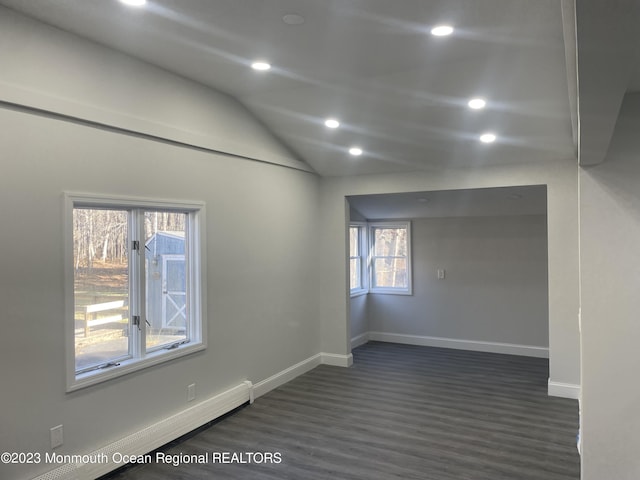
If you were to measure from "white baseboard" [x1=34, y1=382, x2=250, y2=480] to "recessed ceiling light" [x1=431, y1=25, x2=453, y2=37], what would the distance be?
334 cm

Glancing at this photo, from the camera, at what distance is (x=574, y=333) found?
4.73 meters

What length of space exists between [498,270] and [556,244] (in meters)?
1.82

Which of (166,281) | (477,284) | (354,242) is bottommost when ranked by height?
(477,284)

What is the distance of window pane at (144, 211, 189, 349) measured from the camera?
3.75 meters

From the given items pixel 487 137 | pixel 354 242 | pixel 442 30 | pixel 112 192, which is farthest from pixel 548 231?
pixel 112 192

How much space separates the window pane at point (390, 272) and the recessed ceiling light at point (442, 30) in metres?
4.58

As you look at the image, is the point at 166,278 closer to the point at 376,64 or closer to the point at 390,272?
the point at 376,64

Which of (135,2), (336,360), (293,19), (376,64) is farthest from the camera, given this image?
(336,360)

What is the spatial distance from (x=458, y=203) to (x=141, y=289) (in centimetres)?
412

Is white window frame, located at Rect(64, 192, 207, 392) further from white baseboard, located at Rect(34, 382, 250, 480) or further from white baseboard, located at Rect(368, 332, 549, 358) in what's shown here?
white baseboard, located at Rect(368, 332, 549, 358)

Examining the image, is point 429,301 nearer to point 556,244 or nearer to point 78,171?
point 556,244

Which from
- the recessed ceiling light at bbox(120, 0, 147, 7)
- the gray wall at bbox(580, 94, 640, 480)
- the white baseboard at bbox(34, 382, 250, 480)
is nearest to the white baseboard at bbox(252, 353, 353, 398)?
the white baseboard at bbox(34, 382, 250, 480)

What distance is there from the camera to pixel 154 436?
354 centimetres

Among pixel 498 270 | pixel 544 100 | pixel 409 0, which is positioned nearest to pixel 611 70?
pixel 409 0
